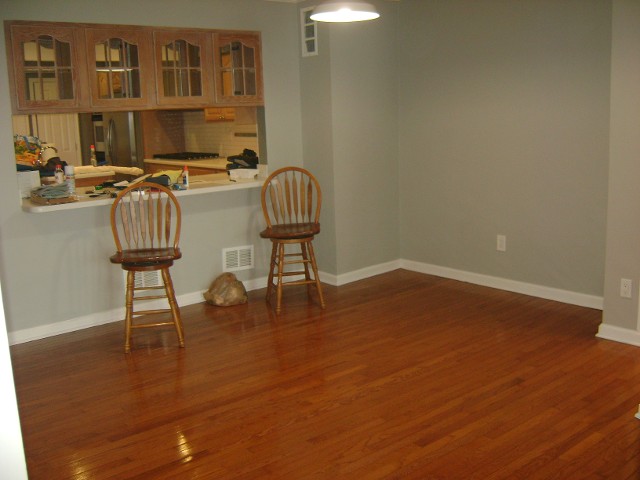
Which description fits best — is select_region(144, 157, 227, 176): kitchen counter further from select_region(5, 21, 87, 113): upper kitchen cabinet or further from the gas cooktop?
select_region(5, 21, 87, 113): upper kitchen cabinet

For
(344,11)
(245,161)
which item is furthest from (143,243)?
(344,11)

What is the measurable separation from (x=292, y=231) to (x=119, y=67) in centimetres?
158

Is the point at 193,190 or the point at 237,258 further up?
the point at 193,190

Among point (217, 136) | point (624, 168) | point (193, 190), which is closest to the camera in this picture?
point (624, 168)

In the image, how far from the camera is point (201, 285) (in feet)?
16.9

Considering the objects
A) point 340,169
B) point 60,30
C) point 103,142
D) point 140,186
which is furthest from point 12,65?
point 103,142

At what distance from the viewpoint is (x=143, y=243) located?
4352mm

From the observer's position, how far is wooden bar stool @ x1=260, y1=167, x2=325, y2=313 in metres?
4.84

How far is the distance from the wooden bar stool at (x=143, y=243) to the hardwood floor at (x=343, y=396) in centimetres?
22

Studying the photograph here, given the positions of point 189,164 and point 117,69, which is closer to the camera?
point 117,69

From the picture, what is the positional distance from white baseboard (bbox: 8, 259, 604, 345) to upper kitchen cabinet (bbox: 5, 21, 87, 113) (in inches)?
54.2

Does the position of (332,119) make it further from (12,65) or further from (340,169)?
(12,65)

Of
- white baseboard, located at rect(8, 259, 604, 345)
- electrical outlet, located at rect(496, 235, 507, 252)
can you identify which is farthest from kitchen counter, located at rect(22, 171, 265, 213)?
electrical outlet, located at rect(496, 235, 507, 252)

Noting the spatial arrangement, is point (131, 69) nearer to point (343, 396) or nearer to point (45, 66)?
point (45, 66)
